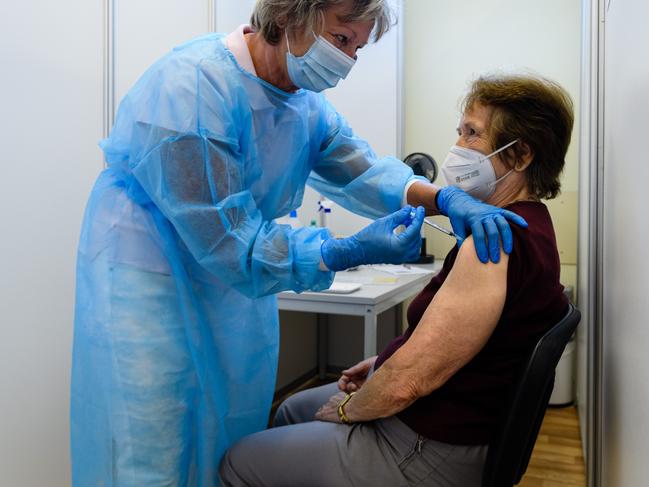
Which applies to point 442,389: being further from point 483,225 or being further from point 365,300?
point 365,300

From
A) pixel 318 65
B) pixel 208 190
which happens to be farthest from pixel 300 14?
pixel 208 190

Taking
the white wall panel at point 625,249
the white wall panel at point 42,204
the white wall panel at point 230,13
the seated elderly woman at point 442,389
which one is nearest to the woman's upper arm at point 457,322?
the seated elderly woman at point 442,389

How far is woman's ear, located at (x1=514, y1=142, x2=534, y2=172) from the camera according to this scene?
114 centimetres

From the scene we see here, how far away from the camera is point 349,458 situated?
3.28ft

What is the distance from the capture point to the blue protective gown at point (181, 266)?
102 centimetres

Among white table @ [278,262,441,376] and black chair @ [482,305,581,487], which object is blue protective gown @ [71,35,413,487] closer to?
black chair @ [482,305,581,487]

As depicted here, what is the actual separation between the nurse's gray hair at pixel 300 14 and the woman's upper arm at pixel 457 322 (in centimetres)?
51

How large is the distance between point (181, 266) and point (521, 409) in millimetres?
691

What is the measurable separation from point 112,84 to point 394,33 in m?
1.78

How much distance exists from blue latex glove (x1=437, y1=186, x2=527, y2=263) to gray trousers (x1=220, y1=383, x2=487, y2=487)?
0.35 metres

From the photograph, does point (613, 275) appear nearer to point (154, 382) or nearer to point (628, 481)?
point (628, 481)

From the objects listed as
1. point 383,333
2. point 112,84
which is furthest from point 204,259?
point 383,333

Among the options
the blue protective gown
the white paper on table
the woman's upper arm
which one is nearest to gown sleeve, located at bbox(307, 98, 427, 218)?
the blue protective gown

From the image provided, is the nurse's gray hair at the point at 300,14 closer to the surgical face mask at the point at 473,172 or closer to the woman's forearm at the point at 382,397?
the surgical face mask at the point at 473,172
